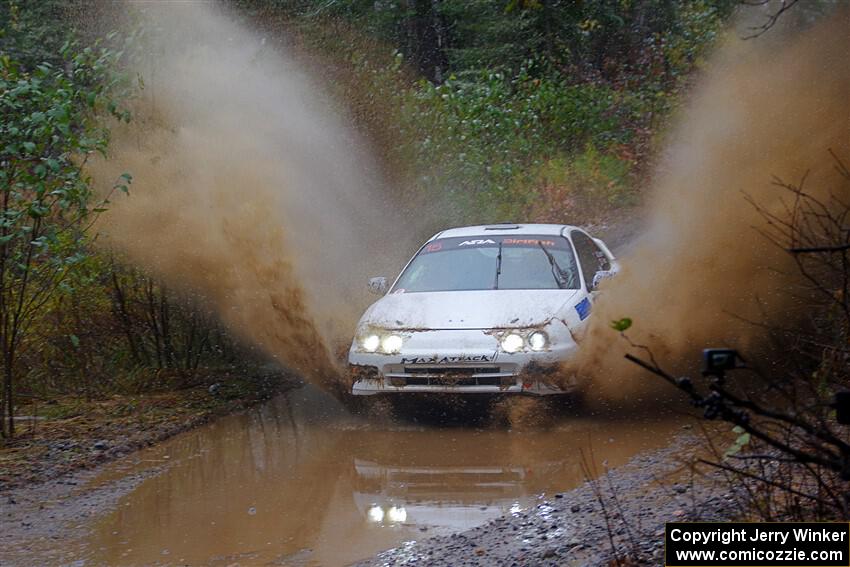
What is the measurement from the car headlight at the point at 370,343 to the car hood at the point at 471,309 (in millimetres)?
144

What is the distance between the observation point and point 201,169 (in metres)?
13.0

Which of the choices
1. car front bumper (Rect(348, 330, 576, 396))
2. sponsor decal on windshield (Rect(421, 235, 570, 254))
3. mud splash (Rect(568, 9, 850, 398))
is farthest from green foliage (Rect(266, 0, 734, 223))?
car front bumper (Rect(348, 330, 576, 396))

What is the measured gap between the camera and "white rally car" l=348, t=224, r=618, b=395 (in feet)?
28.9

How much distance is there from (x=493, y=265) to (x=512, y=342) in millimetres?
1601

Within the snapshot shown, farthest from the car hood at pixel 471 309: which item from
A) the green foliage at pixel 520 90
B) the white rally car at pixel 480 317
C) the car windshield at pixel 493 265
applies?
the green foliage at pixel 520 90

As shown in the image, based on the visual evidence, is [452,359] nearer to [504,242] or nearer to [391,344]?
[391,344]

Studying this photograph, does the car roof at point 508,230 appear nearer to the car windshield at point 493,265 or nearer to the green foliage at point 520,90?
the car windshield at point 493,265

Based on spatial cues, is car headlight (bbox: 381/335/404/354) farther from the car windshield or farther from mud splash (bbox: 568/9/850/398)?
mud splash (bbox: 568/9/850/398)

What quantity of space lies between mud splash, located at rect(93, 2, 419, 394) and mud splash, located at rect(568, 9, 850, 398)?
3097mm

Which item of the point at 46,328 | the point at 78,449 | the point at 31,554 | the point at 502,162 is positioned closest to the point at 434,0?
the point at 502,162

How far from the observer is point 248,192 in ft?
42.9

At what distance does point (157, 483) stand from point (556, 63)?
18250 millimetres

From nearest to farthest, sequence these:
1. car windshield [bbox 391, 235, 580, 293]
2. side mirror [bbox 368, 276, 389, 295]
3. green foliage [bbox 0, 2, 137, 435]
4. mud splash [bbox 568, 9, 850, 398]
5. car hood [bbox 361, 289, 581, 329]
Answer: green foliage [bbox 0, 2, 137, 435] < car hood [bbox 361, 289, 581, 329] < mud splash [bbox 568, 9, 850, 398] < car windshield [bbox 391, 235, 580, 293] < side mirror [bbox 368, 276, 389, 295]

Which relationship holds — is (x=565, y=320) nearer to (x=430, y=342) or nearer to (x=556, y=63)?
(x=430, y=342)
